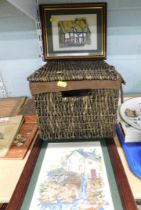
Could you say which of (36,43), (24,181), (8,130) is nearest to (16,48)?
(36,43)

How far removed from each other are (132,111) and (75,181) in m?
0.40

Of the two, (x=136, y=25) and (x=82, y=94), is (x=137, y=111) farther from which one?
(x=136, y=25)

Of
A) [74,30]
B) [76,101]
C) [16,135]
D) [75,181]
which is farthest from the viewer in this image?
[74,30]

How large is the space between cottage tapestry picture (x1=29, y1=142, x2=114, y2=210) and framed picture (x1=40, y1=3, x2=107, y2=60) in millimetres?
495

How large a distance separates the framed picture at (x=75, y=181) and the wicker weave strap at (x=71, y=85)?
0.20 m

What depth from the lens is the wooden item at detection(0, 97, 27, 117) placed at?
0.97 meters

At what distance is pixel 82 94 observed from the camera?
700mm

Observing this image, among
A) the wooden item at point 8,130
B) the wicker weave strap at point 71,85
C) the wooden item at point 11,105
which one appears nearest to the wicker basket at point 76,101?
the wicker weave strap at point 71,85

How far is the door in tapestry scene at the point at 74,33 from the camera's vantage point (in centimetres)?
98

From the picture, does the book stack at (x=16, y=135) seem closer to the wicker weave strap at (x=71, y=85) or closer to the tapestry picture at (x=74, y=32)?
the wicker weave strap at (x=71, y=85)

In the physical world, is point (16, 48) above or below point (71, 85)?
above

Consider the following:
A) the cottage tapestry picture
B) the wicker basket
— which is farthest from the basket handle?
the cottage tapestry picture

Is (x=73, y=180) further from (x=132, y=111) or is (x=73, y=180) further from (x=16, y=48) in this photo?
(x=16, y=48)

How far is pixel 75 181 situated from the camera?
1.87 ft
